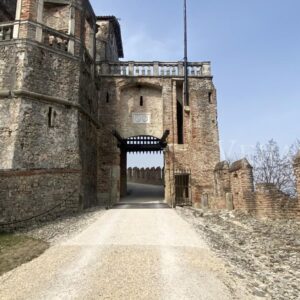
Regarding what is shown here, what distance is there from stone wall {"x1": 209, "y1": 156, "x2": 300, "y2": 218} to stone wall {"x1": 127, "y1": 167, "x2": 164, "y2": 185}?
17.1 metres

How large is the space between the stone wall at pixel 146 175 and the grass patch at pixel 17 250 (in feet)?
77.4

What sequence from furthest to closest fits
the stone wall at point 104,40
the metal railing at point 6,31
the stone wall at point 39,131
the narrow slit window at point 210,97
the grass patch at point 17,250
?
the stone wall at point 104,40 → the narrow slit window at point 210,97 → the metal railing at point 6,31 → the stone wall at point 39,131 → the grass patch at point 17,250

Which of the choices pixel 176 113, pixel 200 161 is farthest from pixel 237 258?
pixel 176 113

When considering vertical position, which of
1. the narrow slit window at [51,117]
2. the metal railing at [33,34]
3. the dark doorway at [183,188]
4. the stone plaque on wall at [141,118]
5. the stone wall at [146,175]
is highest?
the metal railing at [33,34]

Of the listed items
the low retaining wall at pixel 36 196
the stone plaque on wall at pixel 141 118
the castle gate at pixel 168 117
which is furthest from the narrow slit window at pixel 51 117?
the stone plaque on wall at pixel 141 118

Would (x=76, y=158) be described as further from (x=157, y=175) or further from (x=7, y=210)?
(x=157, y=175)

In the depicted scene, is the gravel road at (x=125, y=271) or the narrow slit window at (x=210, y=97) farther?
the narrow slit window at (x=210, y=97)

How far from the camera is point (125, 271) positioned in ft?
16.3

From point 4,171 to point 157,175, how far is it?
23290 mm

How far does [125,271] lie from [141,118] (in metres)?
13.5

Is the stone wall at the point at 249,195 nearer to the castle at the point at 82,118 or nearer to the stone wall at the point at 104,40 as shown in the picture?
the castle at the point at 82,118

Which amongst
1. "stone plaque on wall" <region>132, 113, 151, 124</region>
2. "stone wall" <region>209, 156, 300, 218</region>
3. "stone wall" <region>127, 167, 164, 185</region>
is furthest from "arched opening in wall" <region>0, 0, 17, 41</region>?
"stone wall" <region>127, 167, 164, 185</region>

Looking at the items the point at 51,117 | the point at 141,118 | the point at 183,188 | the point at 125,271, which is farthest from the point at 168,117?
the point at 125,271

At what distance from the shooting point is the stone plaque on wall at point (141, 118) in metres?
17.8
